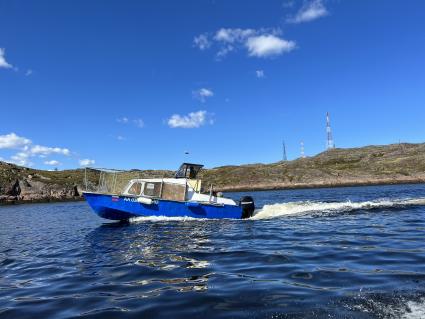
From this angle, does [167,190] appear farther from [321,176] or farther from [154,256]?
[321,176]

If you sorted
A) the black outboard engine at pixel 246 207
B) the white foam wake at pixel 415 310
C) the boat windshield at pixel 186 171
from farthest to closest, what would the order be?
the boat windshield at pixel 186 171 → the black outboard engine at pixel 246 207 → the white foam wake at pixel 415 310

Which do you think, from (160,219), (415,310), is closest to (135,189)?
(160,219)

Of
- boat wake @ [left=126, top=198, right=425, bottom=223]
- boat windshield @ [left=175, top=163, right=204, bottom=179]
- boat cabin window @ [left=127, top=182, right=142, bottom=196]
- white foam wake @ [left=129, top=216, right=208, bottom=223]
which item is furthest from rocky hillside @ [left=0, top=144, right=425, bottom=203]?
white foam wake @ [left=129, top=216, right=208, bottom=223]

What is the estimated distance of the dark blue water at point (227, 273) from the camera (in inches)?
381

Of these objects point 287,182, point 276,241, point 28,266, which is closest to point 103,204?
point 28,266

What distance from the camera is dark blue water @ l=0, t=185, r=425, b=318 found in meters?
9.67

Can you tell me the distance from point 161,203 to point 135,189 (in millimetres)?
2680

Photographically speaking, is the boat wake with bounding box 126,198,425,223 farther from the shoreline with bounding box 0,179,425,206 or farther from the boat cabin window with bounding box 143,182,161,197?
the shoreline with bounding box 0,179,425,206

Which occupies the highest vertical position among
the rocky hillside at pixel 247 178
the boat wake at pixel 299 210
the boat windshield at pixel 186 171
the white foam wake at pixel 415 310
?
the rocky hillside at pixel 247 178

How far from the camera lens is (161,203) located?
32875 millimetres

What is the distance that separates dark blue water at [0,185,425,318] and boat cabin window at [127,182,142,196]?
7.87 meters

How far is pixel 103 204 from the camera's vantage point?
3278 cm

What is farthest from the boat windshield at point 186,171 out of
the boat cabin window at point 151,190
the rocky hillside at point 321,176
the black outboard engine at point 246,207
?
the rocky hillside at point 321,176

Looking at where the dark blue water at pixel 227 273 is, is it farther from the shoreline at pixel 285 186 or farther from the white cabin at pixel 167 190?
the shoreline at pixel 285 186
